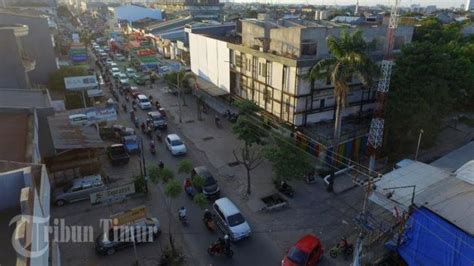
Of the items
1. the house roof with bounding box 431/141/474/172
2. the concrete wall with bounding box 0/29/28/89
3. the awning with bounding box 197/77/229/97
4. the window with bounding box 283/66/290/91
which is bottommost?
the house roof with bounding box 431/141/474/172

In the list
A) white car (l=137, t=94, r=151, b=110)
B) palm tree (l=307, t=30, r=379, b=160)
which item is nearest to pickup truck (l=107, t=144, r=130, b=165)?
white car (l=137, t=94, r=151, b=110)

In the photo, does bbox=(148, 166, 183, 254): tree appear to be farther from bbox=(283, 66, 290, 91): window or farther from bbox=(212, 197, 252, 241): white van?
bbox=(283, 66, 290, 91): window

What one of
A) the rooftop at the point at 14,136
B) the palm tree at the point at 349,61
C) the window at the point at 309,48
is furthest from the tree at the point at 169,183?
the window at the point at 309,48

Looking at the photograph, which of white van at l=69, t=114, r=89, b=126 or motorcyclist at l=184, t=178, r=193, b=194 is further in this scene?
white van at l=69, t=114, r=89, b=126

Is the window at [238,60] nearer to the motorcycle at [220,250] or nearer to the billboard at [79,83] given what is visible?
the billboard at [79,83]

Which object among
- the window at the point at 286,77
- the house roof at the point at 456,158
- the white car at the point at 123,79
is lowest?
the house roof at the point at 456,158
